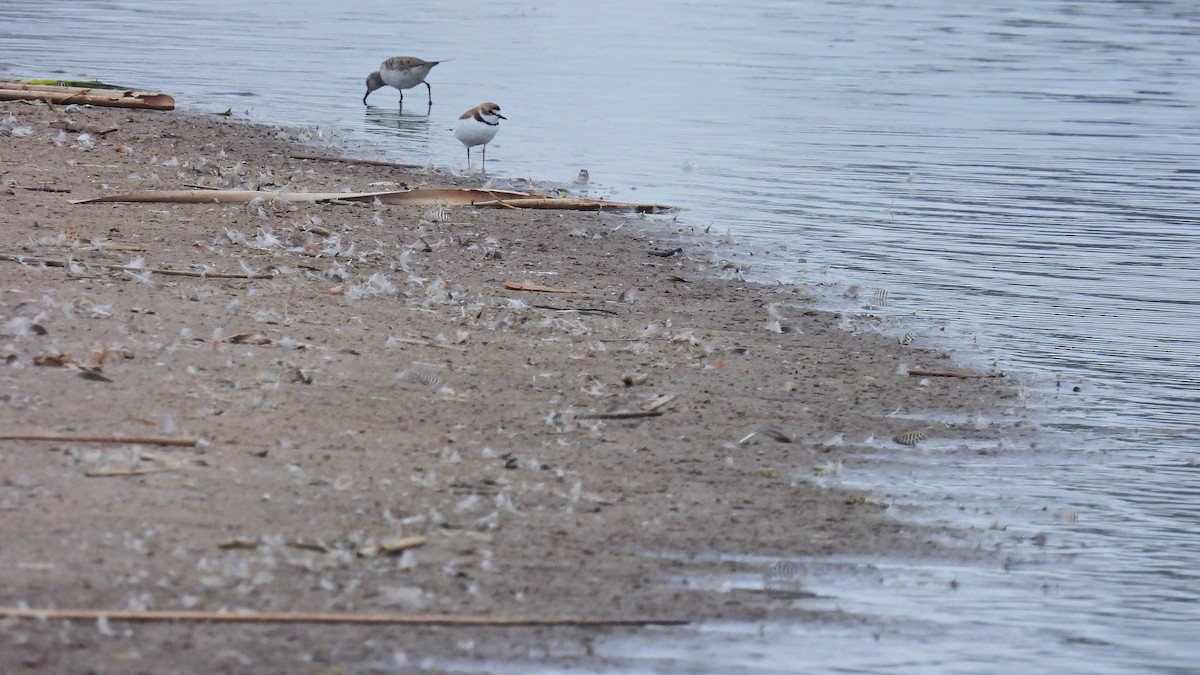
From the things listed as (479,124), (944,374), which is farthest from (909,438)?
(479,124)

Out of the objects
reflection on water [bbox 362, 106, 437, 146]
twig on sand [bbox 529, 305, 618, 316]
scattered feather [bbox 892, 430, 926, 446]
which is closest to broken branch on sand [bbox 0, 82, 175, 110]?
reflection on water [bbox 362, 106, 437, 146]

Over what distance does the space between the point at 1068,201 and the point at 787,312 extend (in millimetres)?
6196

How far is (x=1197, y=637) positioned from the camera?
550 cm

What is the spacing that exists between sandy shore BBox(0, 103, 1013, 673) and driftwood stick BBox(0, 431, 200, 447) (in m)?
0.04

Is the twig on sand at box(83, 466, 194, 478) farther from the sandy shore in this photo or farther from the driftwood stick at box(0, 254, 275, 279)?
the driftwood stick at box(0, 254, 275, 279)

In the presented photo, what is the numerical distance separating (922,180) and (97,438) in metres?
11.3

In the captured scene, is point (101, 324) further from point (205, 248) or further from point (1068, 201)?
point (1068, 201)

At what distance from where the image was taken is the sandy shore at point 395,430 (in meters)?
4.93

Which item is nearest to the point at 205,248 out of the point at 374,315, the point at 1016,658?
the point at 374,315

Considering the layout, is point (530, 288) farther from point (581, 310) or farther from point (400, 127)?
point (400, 127)

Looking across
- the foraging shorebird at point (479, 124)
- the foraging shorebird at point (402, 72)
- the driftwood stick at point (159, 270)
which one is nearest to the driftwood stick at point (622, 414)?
the driftwood stick at point (159, 270)

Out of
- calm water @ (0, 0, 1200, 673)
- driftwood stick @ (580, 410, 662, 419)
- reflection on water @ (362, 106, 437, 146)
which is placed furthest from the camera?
reflection on water @ (362, 106, 437, 146)

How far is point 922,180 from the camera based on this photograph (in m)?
15.7

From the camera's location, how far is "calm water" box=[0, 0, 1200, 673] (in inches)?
221
